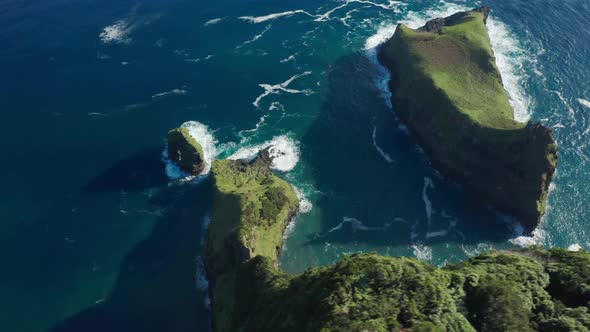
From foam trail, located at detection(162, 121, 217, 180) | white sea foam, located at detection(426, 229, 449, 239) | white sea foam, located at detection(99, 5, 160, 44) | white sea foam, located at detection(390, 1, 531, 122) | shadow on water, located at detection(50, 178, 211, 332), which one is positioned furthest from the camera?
white sea foam, located at detection(99, 5, 160, 44)

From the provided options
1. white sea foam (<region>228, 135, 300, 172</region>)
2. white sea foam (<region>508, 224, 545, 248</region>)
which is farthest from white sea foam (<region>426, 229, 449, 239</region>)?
white sea foam (<region>228, 135, 300, 172</region>)

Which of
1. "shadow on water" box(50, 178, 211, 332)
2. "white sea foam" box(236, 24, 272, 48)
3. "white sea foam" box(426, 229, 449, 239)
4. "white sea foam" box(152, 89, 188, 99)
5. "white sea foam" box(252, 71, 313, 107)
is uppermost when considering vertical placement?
"white sea foam" box(236, 24, 272, 48)

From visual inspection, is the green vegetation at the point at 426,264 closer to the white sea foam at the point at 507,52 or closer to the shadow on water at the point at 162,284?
the shadow on water at the point at 162,284

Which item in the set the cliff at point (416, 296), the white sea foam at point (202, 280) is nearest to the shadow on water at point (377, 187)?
the cliff at point (416, 296)

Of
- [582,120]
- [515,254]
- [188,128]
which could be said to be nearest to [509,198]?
[515,254]

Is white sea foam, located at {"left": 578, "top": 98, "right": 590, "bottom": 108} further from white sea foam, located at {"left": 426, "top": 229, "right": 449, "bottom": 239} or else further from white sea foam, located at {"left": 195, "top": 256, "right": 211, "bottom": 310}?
white sea foam, located at {"left": 195, "top": 256, "right": 211, "bottom": 310}

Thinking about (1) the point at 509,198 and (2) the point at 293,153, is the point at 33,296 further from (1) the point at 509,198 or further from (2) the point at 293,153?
(1) the point at 509,198

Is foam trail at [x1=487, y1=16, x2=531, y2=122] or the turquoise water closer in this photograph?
the turquoise water
